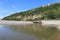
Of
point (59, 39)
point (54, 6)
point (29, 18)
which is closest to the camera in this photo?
point (59, 39)

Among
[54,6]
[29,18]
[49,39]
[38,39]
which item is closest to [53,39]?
[49,39]

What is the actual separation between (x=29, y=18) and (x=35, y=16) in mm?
6708

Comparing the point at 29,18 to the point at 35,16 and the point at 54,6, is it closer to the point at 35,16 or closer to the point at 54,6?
the point at 35,16

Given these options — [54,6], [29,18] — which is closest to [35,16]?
[29,18]

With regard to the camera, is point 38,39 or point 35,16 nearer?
point 38,39

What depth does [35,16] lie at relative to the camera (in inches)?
6191

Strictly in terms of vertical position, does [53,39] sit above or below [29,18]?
below

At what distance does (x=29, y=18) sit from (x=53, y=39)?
13269 cm

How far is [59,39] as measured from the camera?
71.2 feet

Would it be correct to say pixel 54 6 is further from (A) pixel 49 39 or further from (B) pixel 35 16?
(A) pixel 49 39

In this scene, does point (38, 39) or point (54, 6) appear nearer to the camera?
point (38, 39)

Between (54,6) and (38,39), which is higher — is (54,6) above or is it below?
above

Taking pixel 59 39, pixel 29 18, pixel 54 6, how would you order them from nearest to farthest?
pixel 59 39 < pixel 29 18 < pixel 54 6

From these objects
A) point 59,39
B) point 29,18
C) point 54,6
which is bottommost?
point 59,39
